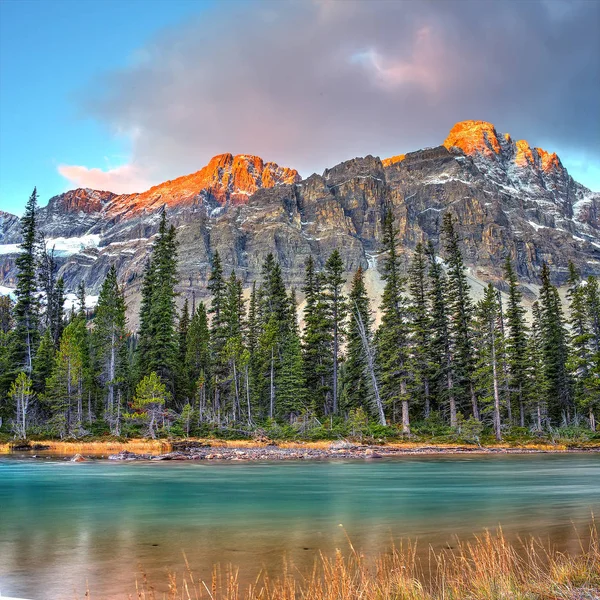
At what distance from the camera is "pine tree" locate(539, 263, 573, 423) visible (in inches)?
2672

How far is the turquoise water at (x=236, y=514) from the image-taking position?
33.9 ft

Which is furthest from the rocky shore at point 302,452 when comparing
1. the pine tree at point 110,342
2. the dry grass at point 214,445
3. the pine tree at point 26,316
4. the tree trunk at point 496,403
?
the pine tree at point 26,316

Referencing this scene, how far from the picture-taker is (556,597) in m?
6.14

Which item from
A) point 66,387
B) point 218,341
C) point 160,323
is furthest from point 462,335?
point 66,387

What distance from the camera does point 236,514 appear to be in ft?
52.7

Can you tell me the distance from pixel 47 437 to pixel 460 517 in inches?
1653

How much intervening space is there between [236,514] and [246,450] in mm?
26029

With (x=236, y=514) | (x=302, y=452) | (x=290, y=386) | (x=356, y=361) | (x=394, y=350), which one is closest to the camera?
(x=236, y=514)

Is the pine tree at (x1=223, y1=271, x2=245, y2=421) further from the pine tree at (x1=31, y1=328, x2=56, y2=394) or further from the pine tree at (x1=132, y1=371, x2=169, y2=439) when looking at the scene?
the pine tree at (x1=31, y1=328, x2=56, y2=394)

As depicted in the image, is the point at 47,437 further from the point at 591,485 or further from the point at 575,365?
the point at 575,365

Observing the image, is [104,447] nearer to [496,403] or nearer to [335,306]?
[335,306]

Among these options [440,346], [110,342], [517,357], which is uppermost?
[110,342]

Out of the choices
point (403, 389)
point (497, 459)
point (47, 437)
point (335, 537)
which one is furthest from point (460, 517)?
point (47, 437)

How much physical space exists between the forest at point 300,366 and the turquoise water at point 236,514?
61.0ft
